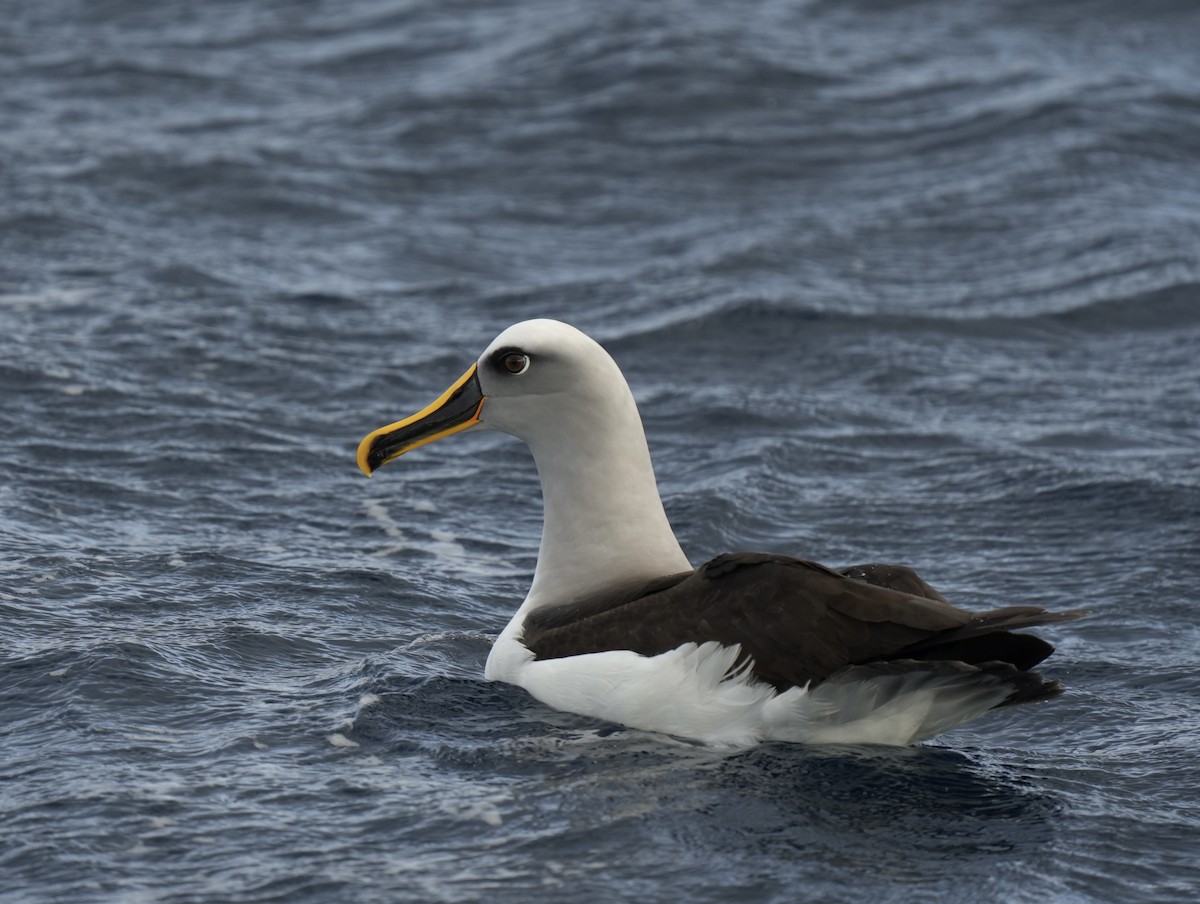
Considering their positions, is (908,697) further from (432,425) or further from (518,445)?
(518,445)

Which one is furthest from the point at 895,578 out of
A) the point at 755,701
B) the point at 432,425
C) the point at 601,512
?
the point at 432,425

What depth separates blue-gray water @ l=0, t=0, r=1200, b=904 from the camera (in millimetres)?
7379

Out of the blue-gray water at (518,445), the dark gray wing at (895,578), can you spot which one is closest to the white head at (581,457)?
the blue-gray water at (518,445)

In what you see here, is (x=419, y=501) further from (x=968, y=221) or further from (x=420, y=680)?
(x=968, y=221)

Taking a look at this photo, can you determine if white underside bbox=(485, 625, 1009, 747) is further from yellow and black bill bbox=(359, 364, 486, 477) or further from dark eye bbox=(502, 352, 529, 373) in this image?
yellow and black bill bbox=(359, 364, 486, 477)

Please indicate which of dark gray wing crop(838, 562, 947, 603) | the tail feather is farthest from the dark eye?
the tail feather

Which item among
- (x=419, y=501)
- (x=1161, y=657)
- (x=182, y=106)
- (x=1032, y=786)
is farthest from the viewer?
(x=182, y=106)

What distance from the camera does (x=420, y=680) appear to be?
8953 millimetres

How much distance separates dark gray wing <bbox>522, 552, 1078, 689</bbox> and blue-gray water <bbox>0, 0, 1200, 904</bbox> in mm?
432

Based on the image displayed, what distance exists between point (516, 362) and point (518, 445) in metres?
4.92

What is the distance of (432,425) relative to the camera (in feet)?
30.8

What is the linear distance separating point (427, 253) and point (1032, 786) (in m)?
11.9

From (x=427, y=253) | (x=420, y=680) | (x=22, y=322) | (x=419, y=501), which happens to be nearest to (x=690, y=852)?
(x=420, y=680)

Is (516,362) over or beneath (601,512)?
over
